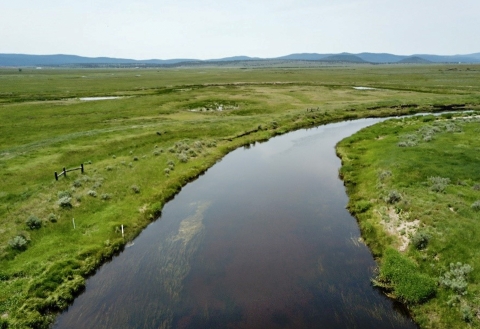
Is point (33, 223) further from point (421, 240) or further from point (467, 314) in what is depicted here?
point (467, 314)

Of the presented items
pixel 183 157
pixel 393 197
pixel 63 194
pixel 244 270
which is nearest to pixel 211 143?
pixel 183 157

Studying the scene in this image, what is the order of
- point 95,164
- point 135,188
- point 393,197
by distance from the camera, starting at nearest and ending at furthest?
point 393,197 → point 135,188 → point 95,164

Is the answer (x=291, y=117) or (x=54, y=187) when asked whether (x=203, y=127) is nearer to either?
(x=291, y=117)

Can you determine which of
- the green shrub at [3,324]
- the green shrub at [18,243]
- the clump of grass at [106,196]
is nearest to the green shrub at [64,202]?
the clump of grass at [106,196]

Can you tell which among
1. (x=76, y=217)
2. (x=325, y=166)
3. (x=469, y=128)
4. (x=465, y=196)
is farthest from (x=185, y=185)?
(x=469, y=128)

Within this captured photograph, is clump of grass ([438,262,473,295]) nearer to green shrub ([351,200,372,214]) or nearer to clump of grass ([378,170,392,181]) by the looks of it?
green shrub ([351,200,372,214])

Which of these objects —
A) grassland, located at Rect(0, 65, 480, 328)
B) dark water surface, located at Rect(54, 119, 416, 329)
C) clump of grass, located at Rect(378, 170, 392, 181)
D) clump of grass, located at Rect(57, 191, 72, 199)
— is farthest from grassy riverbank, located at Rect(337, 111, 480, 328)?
clump of grass, located at Rect(57, 191, 72, 199)
